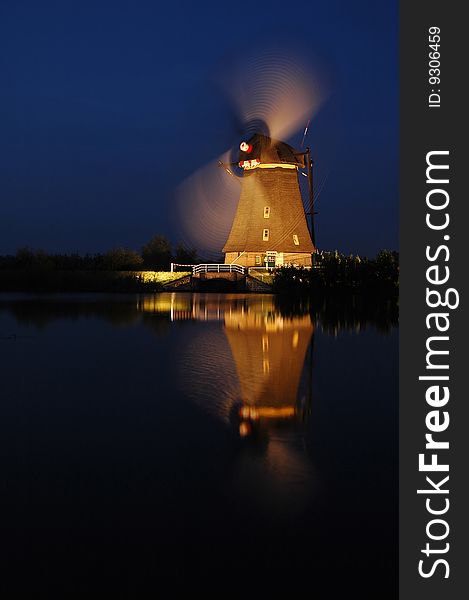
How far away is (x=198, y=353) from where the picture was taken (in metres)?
11.2

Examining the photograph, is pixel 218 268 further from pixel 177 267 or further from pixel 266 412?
pixel 266 412

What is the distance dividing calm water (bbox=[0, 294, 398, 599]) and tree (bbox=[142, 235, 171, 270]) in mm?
50521

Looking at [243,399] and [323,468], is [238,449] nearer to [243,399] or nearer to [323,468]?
[323,468]

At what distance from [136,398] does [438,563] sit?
15.2ft

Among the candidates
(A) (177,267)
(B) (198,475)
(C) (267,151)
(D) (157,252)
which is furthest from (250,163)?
(B) (198,475)

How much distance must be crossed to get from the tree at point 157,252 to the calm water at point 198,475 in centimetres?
5052

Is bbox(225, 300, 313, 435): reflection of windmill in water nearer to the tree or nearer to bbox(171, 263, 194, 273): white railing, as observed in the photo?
bbox(171, 263, 194, 273): white railing

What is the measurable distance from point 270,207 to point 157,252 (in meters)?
22.3

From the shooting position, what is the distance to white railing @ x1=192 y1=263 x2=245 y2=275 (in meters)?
41.4

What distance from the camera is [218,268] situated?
41.8 metres

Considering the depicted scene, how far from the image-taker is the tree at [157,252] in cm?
6042

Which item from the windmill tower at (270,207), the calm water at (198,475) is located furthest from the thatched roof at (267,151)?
the calm water at (198,475)

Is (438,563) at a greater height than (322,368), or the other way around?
(322,368)

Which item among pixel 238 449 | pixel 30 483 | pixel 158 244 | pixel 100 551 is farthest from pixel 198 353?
pixel 158 244
